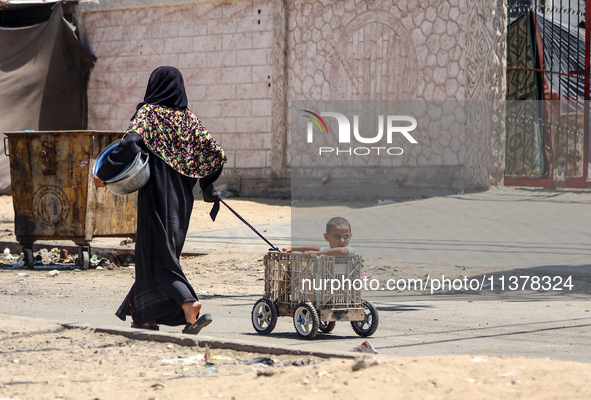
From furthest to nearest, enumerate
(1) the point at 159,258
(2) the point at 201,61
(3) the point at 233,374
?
(2) the point at 201,61
(1) the point at 159,258
(3) the point at 233,374

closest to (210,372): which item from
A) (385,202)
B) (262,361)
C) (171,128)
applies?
(262,361)

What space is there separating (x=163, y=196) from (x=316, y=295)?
3.70 ft

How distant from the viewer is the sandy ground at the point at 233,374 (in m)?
3.44

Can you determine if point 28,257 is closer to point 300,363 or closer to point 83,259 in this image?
point 83,259

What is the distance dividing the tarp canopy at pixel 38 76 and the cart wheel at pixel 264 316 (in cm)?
1239

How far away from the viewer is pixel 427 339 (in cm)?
522

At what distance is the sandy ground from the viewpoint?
3.44 m

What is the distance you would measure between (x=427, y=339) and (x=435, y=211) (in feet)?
24.3

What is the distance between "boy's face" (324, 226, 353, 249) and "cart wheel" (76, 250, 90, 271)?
4.97m

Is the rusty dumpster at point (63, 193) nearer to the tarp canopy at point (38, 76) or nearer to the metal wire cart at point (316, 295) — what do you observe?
the metal wire cart at point (316, 295)

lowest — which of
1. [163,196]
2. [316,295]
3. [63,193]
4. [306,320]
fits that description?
[306,320]

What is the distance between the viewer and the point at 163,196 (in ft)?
17.1

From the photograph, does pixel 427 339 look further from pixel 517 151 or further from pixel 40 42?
pixel 40 42

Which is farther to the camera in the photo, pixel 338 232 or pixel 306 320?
pixel 338 232
